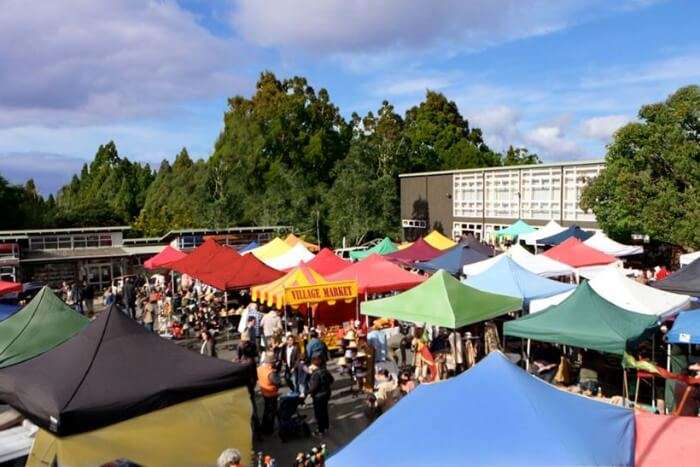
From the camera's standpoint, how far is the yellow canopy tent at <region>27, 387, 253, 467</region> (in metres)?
5.20

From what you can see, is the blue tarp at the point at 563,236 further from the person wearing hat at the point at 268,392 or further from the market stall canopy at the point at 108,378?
the market stall canopy at the point at 108,378

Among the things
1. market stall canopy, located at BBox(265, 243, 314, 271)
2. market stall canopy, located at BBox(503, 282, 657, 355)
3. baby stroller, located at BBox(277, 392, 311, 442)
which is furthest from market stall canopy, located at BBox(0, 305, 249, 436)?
market stall canopy, located at BBox(265, 243, 314, 271)

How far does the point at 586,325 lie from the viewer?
8273 millimetres

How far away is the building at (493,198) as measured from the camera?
2633 centimetres

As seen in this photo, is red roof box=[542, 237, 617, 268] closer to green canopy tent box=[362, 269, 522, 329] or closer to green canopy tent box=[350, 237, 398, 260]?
green canopy tent box=[362, 269, 522, 329]

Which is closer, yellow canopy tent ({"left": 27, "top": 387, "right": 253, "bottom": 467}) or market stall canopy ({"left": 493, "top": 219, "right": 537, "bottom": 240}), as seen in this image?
yellow canopy tent ({"left": 27, "top": 387, "right": 253, "bottom": 467})

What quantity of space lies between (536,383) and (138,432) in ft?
11.6

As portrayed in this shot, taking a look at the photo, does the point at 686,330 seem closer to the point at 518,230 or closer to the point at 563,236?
the point at 563,236

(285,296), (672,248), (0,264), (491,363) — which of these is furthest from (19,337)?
(672,248)

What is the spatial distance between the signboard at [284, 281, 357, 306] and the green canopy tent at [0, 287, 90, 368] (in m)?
3.48

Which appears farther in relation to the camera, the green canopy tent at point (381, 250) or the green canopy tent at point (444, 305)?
the green canopy tent at point (381, 250)

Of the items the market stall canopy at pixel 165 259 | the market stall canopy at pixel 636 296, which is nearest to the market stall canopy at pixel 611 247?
the market stall canopy at pixel 636 296

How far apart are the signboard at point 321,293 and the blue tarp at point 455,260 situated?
446 centimetres

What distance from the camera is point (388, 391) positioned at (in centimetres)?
756
